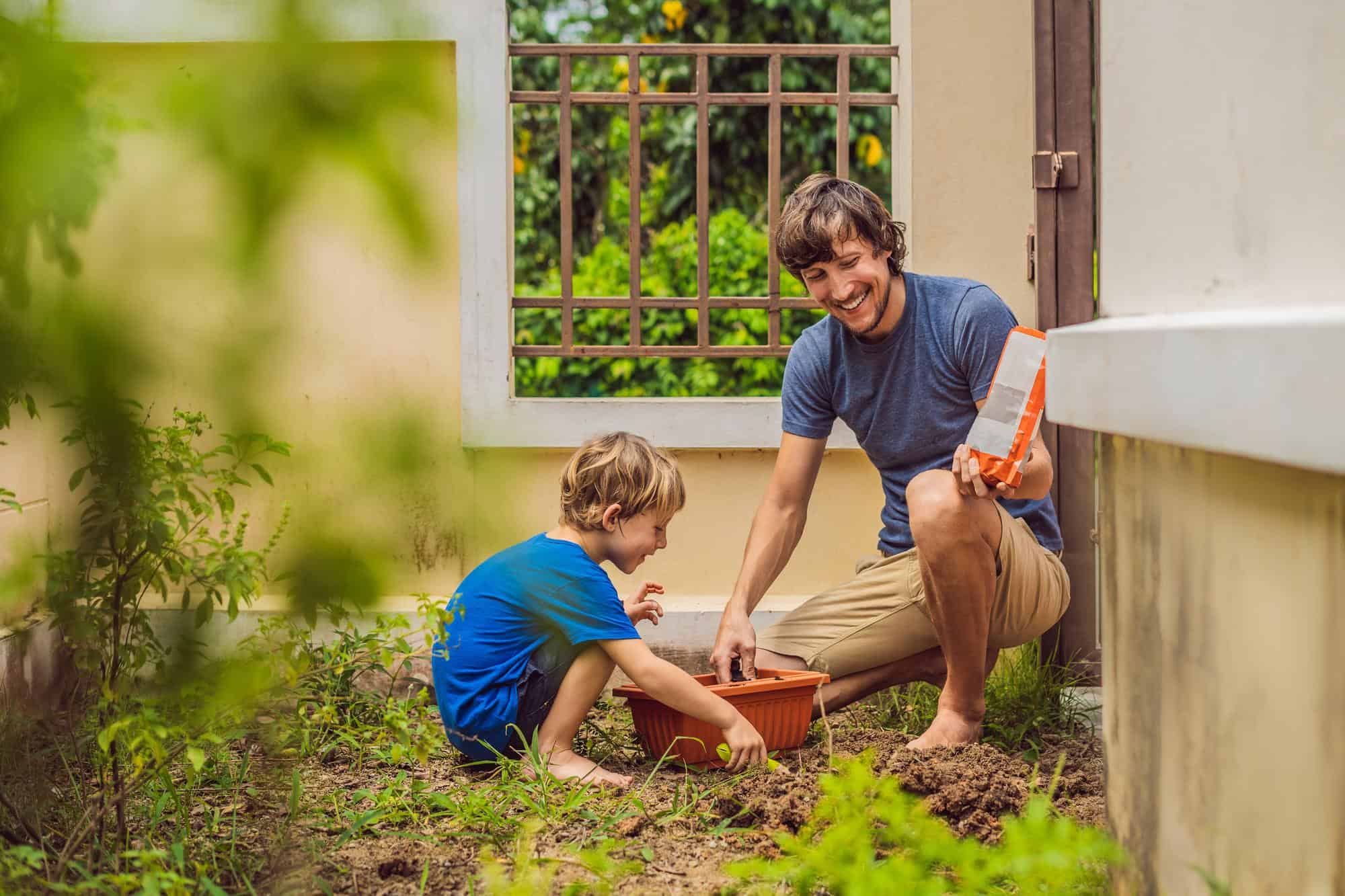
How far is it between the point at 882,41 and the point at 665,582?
7048 mm

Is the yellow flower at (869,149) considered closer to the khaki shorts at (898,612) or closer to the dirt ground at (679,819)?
the khaki shorts at (898,612)

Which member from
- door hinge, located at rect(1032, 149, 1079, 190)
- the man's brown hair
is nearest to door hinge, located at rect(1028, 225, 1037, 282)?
door hinge, located at rect(1032, 149, 1079, 190)

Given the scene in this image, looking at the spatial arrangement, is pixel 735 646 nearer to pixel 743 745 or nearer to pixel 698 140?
pixel 743 745

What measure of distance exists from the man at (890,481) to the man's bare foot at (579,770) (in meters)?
0.45

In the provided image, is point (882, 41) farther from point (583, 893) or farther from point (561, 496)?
point (583, 893)

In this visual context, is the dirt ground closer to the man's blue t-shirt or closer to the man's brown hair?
the man's blue t-shirt

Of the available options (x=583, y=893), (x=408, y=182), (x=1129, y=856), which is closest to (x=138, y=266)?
(x=408, y=182)

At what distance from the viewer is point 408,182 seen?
721mm

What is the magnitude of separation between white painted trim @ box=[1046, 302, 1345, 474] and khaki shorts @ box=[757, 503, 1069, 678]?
1.23 m

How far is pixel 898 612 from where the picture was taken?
3211 mm

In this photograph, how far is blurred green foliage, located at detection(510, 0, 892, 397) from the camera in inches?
314

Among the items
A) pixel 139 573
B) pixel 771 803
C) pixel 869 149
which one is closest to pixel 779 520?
pixel 771 803

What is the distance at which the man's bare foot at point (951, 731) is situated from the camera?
2934mm

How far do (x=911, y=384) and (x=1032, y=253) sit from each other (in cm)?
88
